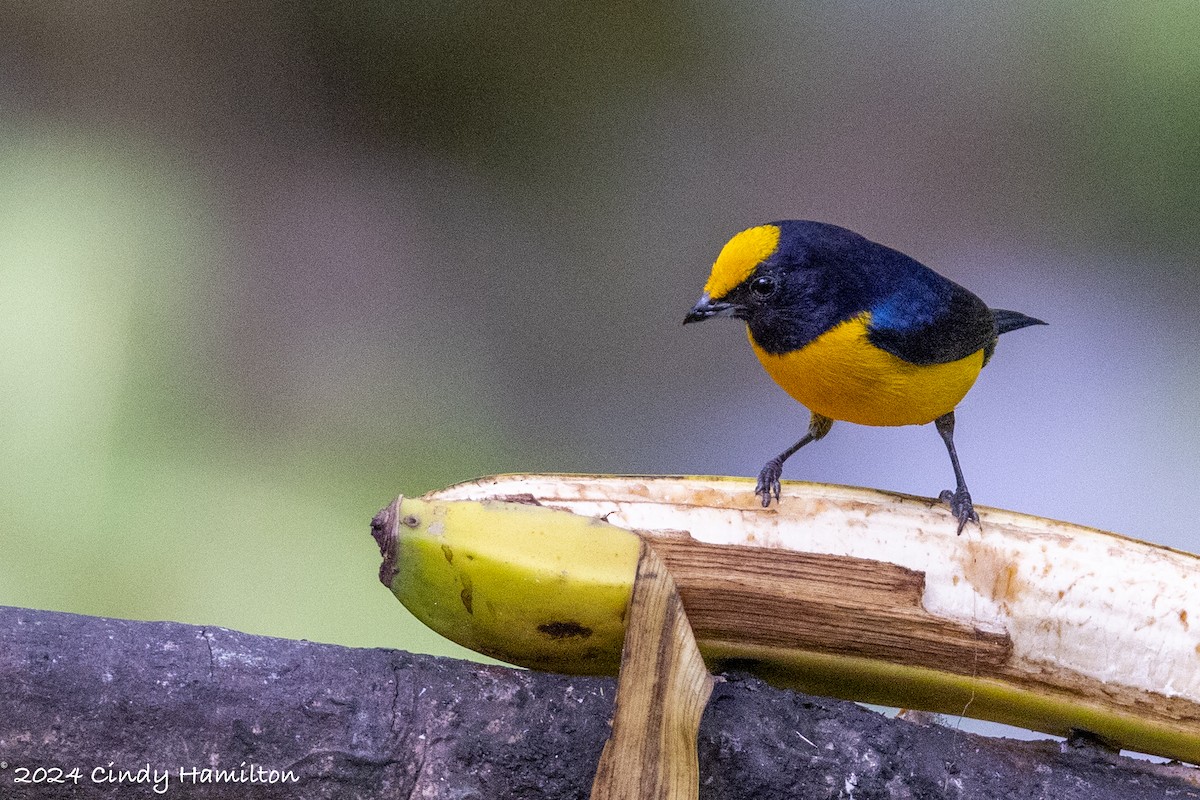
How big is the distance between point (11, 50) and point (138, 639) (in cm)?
199

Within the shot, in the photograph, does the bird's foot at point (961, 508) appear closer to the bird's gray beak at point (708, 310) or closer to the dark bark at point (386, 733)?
the dark bark at point (386, 733)

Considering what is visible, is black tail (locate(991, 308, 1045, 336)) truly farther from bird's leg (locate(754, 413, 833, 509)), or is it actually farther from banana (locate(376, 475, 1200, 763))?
banana (locate(376, 475, 1200, 763))

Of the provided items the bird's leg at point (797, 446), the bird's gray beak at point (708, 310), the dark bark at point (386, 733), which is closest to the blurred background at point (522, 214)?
the bird's leg at point (797, 446)

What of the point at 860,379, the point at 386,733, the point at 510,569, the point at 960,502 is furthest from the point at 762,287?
the point at 386,733

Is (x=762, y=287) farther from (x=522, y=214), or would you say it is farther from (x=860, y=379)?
(x=522, y=214)

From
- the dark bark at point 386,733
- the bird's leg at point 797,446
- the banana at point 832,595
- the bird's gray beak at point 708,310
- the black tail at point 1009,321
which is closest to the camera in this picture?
the dark bark at point 386,733

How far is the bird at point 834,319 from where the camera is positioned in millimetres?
1537

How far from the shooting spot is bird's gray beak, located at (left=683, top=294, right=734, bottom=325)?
153 centimetres

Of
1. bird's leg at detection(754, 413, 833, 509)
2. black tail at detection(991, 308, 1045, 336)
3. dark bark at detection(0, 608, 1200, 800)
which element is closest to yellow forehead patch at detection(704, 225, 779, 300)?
bird's leg at detection(754, 413, 833, 509)

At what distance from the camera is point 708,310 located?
5.08 feet

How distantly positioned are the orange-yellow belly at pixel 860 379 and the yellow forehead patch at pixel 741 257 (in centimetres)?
13

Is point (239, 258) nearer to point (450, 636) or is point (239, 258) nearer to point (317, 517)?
point (317, 517)

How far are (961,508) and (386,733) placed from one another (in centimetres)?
81

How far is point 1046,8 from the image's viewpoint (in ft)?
8.24
